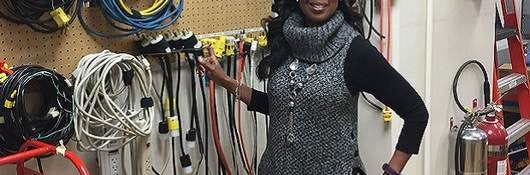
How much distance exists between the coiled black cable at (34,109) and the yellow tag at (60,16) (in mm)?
160

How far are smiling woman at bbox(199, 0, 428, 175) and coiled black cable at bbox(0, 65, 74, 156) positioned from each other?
26.5 inches

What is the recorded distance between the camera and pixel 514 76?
3.52 m

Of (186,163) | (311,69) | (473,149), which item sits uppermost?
(311,69)

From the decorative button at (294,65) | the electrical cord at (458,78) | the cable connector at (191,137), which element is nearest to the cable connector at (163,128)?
the cable connector at (191,137)

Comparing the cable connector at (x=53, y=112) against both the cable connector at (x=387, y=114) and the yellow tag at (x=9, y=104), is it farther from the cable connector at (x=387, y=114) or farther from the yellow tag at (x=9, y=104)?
the cable connector at (x=387, y=114)

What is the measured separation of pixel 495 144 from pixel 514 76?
2.08 feet

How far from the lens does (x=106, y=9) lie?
1.94 meters

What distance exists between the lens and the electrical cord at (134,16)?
194 cm

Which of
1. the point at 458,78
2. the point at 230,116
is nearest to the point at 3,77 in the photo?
the point at 230,116

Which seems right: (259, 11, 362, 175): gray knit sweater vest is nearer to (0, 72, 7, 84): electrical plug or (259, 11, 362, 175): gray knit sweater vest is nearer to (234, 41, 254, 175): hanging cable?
(234, 41, 254, 175): hanging cable

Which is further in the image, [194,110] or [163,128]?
[194,110]

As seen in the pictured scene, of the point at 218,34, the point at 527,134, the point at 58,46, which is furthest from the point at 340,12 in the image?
the point at 527,134

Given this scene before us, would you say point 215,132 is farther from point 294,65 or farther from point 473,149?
point 473,149

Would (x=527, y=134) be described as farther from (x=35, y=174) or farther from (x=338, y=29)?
(x=35, y=174)
